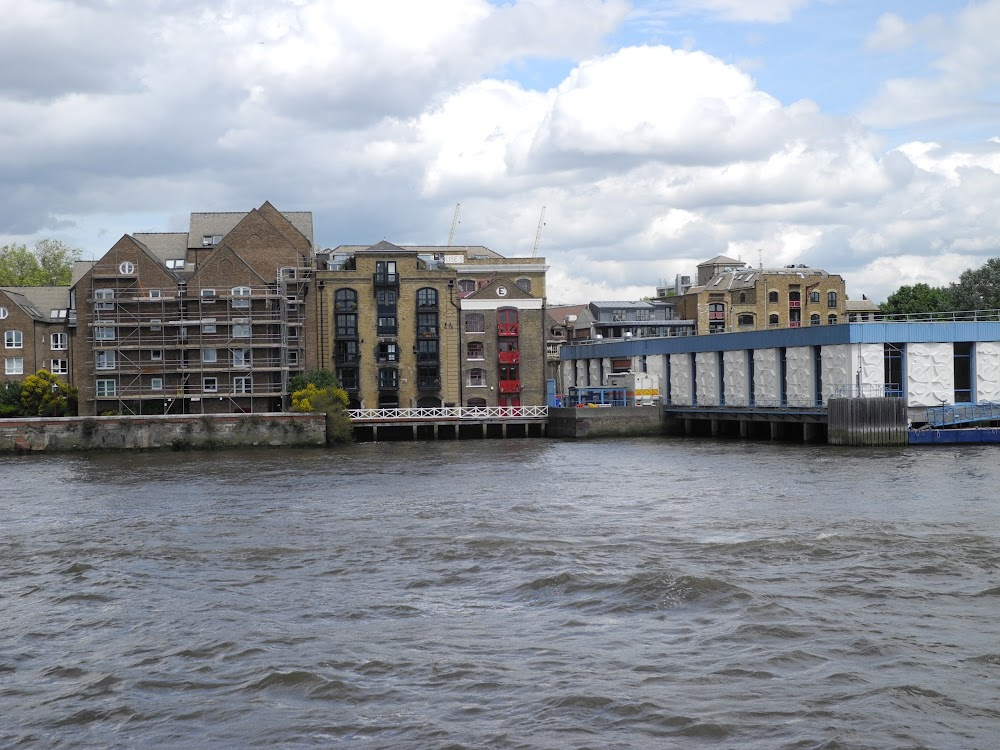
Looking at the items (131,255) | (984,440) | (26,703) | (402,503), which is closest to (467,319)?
(131,255)

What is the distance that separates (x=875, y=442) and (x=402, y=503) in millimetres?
28461

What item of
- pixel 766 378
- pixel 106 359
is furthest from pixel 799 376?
pixel 106 359

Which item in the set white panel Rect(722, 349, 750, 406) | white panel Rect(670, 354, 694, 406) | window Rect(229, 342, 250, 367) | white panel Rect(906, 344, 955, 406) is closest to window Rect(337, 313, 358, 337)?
window Rect(229, 342, 250, 367)

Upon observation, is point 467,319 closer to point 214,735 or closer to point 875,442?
point 875,442

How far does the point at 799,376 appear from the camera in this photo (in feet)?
206

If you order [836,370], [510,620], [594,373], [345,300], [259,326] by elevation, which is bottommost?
[510,620]

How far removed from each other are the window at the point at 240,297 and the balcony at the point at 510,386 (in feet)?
63.1

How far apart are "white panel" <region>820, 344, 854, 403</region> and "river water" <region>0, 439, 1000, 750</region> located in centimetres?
2142

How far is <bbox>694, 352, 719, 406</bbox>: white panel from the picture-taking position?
236 feet

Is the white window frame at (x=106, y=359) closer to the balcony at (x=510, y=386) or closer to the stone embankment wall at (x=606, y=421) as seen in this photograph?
the balcony at (x=510, y=386)

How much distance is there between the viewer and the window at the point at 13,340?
7600 cm

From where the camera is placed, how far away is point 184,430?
206 ft

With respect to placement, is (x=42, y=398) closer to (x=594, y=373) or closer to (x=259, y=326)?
(x=259, y=326)

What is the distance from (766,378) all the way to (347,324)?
2875cm
